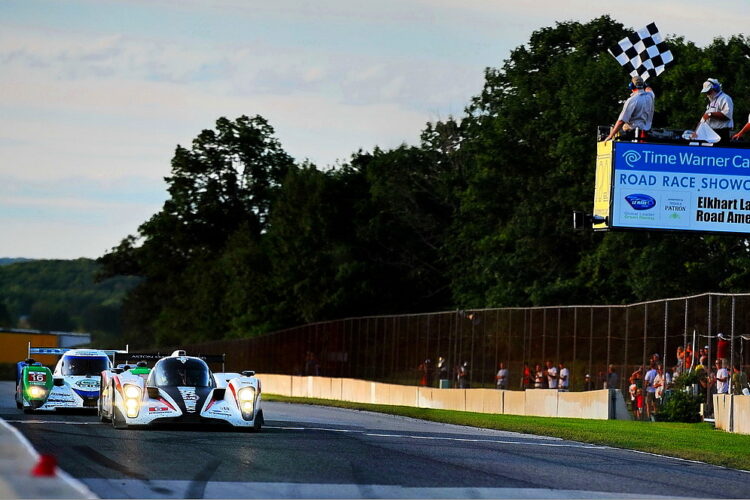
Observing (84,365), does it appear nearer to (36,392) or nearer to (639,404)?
(36,392)

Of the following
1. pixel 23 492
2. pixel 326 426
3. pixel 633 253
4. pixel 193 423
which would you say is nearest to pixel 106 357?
pixel 326 426

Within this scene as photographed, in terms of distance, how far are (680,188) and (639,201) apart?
798 mm

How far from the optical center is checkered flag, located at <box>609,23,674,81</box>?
2694cm

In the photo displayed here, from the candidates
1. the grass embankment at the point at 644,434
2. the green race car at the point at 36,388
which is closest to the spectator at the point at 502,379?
the grass embankment at the point at 644,434

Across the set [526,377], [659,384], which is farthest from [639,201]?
[526,377]

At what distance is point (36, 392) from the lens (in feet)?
92.1

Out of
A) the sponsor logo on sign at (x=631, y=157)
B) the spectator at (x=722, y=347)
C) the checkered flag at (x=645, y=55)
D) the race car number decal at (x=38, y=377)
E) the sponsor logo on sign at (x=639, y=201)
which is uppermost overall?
the checkered flag at (x=645, y=55)

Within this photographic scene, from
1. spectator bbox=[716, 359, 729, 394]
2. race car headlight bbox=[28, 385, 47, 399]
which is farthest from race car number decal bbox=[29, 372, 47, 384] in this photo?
spectator bbox=[716, 359, 729, 394]

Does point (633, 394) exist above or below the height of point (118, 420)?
above

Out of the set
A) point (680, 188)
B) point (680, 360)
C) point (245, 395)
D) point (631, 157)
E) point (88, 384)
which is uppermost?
point (631, 157)

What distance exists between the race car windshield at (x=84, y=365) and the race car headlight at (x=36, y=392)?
0.86 meters

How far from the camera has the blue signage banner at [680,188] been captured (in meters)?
24.8

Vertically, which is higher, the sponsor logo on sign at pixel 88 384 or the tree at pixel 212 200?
the tree at pixel 212 200

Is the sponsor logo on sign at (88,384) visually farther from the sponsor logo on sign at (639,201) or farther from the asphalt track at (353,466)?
the sponsor logo on sign at (639,201)
